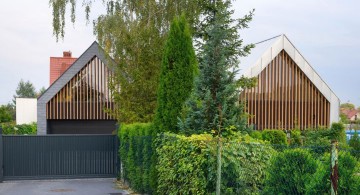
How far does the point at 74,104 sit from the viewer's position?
30.7 m

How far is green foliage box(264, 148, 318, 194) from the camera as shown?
5.50m

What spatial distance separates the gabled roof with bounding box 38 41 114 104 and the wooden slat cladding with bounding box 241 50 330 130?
31.9ft

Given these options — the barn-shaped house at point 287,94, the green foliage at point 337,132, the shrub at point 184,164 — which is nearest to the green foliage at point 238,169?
the shrub at point 184,164

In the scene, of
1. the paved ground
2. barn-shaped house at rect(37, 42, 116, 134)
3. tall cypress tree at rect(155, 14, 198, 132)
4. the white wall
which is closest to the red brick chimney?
the white wall

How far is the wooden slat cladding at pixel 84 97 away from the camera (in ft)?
99.9

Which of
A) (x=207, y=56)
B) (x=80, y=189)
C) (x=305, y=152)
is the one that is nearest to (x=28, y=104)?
(x=80, y=189)

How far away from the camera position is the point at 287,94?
32.6 m

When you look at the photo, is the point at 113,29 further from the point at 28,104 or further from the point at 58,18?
the point at 28,104

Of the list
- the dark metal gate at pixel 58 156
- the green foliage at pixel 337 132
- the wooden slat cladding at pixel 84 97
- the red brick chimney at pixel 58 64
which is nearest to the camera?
the dark metal gate at pixel 58 156

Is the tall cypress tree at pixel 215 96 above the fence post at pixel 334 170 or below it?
above

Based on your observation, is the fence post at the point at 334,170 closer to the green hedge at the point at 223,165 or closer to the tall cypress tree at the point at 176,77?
the green hedge at the point at 223,165

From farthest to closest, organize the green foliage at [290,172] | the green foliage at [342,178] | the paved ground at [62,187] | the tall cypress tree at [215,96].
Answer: the paved ground at [62,187]
the tall cypress tree at [215,96]
the green foliage at [290,172]
the green foliage at [342,178]

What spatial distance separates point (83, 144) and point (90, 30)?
10.3m

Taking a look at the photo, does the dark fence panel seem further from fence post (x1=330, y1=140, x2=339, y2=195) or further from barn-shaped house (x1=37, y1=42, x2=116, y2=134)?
fence post (x1=330, y1=140, x2=339, y2=195)
